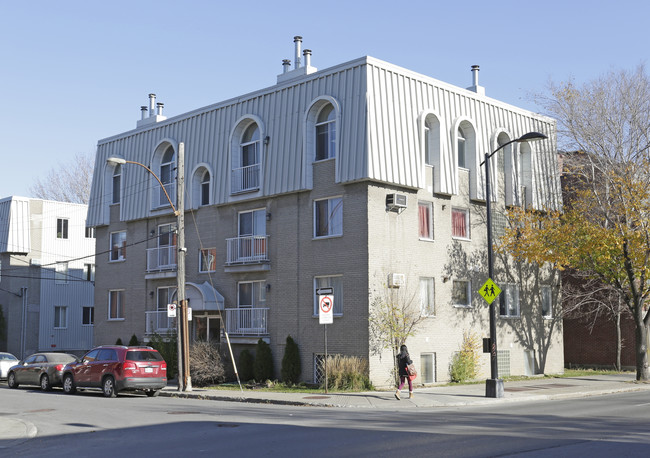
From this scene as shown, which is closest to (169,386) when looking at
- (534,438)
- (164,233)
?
(164,233)

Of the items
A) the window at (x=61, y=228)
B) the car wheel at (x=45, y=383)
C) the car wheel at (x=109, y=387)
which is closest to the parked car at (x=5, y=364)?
the car wheel at (x=45, y=383)

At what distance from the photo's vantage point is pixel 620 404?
19391 mm

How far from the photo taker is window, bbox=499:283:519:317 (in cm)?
3086

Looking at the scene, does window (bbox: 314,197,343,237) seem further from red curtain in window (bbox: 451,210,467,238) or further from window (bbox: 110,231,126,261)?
window (bbox: 110,231,126,261)

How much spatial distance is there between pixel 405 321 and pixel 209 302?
8.79 m

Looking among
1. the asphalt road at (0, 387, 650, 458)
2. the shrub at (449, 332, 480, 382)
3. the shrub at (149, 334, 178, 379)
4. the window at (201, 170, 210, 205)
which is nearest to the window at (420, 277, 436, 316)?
the shrub at (449, 332, 480, 382)

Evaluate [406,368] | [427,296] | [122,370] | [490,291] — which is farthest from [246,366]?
[490,291]

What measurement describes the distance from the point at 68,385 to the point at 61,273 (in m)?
23.1

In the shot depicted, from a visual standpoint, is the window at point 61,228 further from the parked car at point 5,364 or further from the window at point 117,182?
the parked car at point 5,364

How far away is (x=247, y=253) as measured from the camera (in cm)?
2952

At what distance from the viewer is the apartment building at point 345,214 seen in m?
25.9

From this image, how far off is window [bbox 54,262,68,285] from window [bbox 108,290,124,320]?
11524 millimetres

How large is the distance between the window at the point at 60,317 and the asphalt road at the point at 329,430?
90.0ft

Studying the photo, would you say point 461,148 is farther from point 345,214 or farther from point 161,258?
point 161,258
